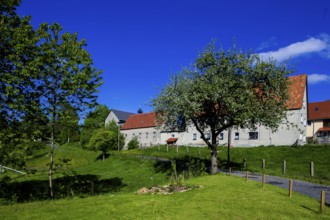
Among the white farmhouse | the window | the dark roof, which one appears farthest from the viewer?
the dark roof

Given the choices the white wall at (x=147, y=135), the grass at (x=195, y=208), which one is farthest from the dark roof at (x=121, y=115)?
the grass at (x=195, y=208)

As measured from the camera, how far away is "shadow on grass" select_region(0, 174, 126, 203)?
19.4 m

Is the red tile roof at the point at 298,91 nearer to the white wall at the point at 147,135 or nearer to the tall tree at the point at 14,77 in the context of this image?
the white wall at the point at 147,135

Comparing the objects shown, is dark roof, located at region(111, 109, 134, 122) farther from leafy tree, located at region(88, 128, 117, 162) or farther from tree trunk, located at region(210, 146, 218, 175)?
tree trunk, located at region(210, 146, 218, 175)

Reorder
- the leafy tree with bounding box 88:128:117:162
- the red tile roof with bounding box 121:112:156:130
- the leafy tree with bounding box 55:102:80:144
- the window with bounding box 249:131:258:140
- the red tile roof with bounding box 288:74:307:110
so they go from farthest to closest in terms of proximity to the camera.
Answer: the red tile roof with bounding box 121:112:156:130 < the leafy tree with bounding box 88:128:117:162 < the window with bounding box 249:131:258:140 < the red tile roof with bounding box 288:74:307:110 < the leafy tree with bounding box 55:102:80:144

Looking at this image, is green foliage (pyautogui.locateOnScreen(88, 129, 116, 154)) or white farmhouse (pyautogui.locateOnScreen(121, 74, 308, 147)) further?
green foliage (pyautogui.locateOnScreen(88, 129, 116, 154))

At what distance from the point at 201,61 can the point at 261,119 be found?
264 inches

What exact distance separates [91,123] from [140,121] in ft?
172

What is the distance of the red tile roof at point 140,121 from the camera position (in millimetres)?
75363

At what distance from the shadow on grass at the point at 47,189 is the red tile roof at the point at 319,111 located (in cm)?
4574

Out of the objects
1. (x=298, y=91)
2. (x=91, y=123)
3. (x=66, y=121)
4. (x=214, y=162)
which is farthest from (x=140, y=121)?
(x=66, y=121)

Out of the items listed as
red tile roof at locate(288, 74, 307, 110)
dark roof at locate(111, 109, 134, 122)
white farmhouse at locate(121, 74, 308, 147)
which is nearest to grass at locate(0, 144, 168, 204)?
white farmhouse at locate(121, 74, 308, 147)

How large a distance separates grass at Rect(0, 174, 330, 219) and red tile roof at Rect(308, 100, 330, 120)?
168ft

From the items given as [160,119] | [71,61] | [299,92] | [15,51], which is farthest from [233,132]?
[15,51]
